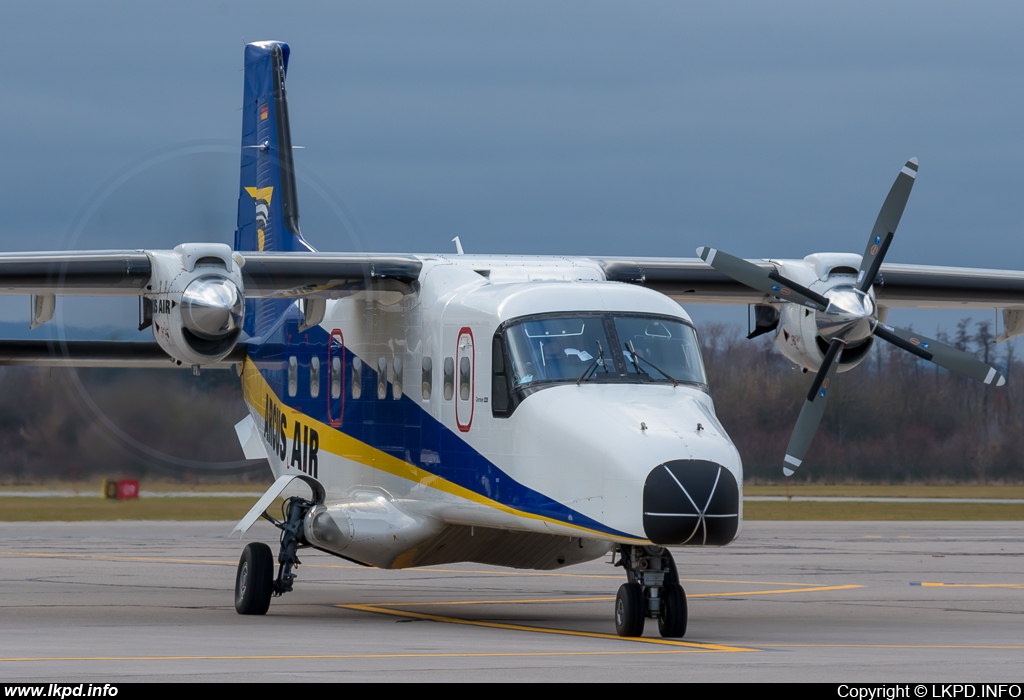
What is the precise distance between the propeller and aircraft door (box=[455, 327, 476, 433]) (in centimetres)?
253

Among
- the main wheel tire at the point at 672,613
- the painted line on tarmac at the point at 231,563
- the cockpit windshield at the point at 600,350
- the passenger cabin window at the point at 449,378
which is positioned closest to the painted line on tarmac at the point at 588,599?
the painted line on tarmac at the point at 231,563

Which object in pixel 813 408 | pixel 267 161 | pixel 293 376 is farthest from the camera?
pixel 267 161

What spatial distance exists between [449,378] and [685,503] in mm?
3735

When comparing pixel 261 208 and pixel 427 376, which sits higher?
pixel 261 208

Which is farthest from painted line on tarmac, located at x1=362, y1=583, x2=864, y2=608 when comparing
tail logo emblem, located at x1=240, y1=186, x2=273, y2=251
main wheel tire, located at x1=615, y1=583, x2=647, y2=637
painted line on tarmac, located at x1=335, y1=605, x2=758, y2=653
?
tail logo emblem, located at x1=240, y1=186, x2=273, y2=251

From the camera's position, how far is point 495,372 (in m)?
13.7

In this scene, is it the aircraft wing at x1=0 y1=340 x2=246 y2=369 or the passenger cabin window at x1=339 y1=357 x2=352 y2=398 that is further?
the aircraft wing at x1=0 y1=340 x2=246 y2=369

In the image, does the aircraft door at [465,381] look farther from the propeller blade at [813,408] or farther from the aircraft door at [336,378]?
the propeller blade at [813,408]

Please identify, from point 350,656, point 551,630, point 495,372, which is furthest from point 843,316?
point 350,656

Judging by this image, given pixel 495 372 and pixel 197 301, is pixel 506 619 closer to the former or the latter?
pixel 495 372

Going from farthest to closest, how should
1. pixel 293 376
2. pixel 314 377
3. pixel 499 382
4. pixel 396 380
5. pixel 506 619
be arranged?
pixel 293 376
pixel 314 377
pixel 396 380
pixel 506 619
pixel 499 382

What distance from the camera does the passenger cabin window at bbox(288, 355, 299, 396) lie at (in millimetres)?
17891

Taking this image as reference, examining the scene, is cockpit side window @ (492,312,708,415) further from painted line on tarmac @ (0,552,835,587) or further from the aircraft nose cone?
painted line on tarmac @ (0,552,835,587)
